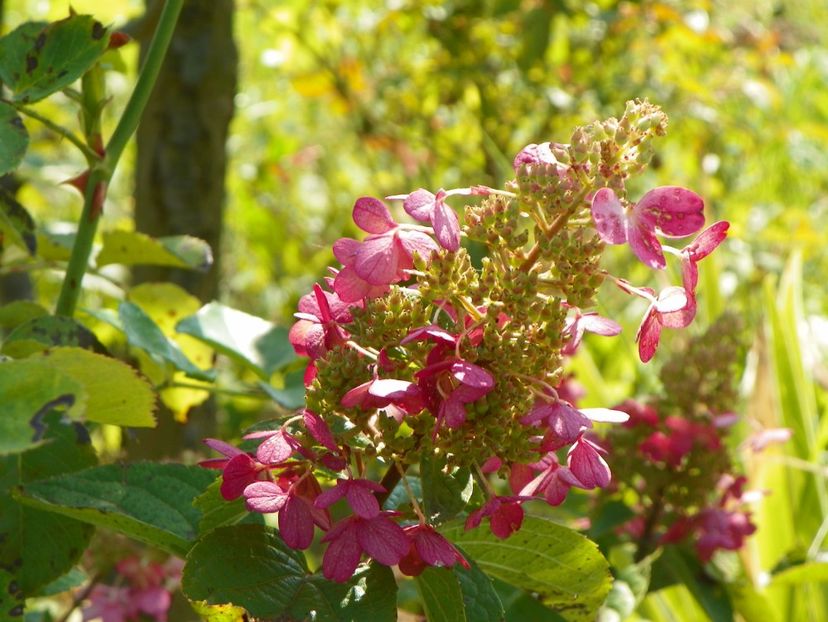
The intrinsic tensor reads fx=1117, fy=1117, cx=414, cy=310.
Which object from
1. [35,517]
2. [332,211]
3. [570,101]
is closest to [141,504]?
[35,517]

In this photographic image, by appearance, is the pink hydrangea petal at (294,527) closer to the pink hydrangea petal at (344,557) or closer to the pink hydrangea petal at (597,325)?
the pink hydrangea petal at (344,557)

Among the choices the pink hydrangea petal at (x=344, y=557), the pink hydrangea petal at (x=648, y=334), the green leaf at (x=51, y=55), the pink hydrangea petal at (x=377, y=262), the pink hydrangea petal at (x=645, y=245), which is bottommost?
the pink hydrangea petal at (x=344, y=557)

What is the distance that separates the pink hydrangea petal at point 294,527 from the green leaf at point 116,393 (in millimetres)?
119

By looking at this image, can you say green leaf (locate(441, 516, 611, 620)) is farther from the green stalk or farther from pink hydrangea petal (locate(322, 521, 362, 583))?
the green stalk

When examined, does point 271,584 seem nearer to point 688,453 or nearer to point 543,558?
point 543,558

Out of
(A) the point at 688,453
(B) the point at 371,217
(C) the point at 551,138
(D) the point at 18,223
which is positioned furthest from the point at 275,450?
(C) the point at 551,138

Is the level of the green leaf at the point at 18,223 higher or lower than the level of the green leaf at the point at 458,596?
higher

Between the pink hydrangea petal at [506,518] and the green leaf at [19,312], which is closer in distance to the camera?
the pink hydrangea petal at [506,518]

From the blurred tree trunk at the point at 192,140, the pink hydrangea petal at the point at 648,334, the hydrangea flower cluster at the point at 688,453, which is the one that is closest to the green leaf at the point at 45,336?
the pink hydrangea petal at the point at 648,334

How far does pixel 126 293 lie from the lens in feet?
3.11

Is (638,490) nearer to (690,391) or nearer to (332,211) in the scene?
(690,391)

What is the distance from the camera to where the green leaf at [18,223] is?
0.77 meters

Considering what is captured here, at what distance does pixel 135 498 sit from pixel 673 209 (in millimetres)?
335

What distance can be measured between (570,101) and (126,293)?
142 cm
